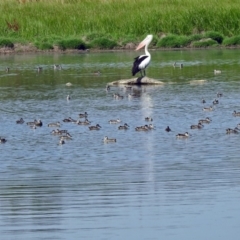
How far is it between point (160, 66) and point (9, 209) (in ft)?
61.7

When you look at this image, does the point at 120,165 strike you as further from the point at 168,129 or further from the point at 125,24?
the point at 125,24

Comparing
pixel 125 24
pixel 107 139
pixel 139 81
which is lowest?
pixel 107 139

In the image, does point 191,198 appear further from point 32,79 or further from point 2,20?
point 2,20

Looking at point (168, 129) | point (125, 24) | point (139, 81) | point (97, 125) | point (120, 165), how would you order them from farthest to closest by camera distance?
point (125, 24)
point (139, 81)
point (97, 125)
point (168, 129)
point (120, 165)

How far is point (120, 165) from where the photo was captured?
583 inches

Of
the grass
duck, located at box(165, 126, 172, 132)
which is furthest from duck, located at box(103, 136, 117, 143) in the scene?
the grass

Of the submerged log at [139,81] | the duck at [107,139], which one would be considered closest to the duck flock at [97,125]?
the duck at [107,139]

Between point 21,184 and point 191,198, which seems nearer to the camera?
point 191,198

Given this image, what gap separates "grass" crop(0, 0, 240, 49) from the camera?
118 feet

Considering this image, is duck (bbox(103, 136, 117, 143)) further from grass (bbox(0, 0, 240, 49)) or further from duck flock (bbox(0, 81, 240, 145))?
grass (bbox(0, 0, 240, 49))

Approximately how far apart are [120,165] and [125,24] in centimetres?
2257

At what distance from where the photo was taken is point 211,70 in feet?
94.7

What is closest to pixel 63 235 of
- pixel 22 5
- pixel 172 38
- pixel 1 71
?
pixel 1 71

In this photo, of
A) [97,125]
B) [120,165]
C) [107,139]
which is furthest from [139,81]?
[120,165]
